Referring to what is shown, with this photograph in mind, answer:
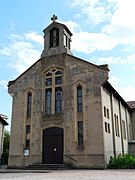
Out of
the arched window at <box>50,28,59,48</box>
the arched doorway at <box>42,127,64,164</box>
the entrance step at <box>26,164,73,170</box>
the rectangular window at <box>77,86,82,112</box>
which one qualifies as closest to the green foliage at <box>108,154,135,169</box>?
the entrance step at <box>26,164,73,170</box>

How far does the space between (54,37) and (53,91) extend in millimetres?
6907

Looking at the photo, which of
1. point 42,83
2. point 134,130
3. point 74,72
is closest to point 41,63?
point 42,83

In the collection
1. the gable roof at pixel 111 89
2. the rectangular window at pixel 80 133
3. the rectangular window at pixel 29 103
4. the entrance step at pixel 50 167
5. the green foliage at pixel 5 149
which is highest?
the gable roof at pixel 111 89

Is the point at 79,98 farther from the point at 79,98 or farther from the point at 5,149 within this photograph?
the point at 5,149

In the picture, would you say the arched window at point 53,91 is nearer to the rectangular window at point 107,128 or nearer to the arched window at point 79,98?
the arched window at point 79,98

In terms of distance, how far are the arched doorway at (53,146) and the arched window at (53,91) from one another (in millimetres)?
2139

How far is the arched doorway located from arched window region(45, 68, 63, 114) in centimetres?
214

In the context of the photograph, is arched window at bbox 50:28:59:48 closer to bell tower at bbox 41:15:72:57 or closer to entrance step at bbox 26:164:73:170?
bell tower at bbox 41:15:72:57

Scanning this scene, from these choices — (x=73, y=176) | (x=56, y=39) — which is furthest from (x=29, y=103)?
(x=73, y=176)

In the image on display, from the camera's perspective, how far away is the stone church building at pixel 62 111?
2366 cm

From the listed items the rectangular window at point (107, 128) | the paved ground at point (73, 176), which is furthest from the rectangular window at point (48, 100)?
the paved ground at point (73, 176)

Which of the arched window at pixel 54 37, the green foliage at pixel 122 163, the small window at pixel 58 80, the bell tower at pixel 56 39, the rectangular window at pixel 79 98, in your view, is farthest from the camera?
the arched window at pixel 54 37

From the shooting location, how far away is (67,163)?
2352 cm

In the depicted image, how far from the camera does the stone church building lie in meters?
23.7
